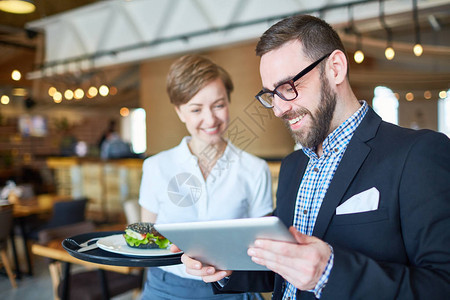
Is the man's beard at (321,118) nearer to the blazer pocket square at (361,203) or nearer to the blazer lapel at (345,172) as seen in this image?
the blazer lapel at (345,172)

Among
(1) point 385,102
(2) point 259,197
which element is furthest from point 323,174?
(1) point 385,102

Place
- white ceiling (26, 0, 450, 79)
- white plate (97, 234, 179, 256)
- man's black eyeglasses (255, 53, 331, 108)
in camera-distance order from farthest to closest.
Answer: white ceiling (26, 0, 450, 79) < white plate (97, 234, 179, 256) < man's black eyeglasses (255, 53, 331, 108)

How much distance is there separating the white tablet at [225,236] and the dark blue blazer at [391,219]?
0.65 ft

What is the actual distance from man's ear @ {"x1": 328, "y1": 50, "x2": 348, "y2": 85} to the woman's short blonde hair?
684 mm

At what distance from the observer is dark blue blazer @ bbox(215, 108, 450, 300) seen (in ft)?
2.84

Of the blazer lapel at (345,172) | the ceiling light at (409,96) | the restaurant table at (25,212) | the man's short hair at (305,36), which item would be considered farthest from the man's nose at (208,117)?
the ceiling light at (409,96)

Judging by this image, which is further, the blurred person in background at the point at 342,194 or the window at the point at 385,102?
the window at the point at 385,102

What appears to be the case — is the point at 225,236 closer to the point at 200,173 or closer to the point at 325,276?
the point at 325,276

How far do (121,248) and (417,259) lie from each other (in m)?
0.95

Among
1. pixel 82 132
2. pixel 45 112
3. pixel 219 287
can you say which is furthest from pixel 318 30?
pixel 82 132

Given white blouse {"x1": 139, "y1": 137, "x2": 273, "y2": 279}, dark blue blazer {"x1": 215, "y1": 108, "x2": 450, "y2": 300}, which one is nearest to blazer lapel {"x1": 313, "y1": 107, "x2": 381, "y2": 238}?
dark blue blazer {"x1": 215, "y1": 108, "x2": 450, "y2": 300}

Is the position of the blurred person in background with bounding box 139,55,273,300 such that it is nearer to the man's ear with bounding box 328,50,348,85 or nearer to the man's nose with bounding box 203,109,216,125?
the man's nose with bounding box 203,109,216,125

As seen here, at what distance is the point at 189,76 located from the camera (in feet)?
5.46

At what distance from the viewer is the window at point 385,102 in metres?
13.1
